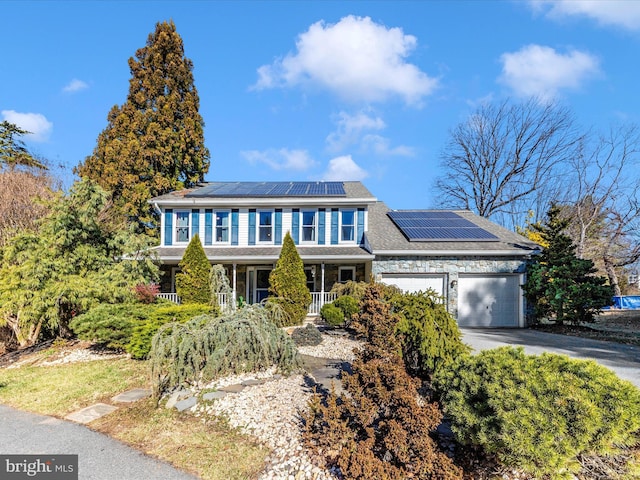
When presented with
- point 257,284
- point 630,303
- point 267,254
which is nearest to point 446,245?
point 267,254

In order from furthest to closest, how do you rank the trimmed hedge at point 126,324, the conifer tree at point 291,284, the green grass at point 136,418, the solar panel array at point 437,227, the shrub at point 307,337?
the solar panel array at point 437,227
the conifer tree at point 291,284
the shrub at point 307,337
the trimmed hedge at point 126,324
the green grass at point 136,418

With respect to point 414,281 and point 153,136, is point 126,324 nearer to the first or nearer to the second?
point 414,281

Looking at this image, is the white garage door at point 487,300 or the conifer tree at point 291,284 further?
the white garage door at point 487,300

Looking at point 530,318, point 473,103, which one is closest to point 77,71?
point 530,318

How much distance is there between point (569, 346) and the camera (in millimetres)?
9523

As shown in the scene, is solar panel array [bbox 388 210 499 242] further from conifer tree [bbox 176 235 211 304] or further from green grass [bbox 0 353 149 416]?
green grass [bbox 0 353 149 416]

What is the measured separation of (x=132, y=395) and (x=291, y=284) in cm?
724

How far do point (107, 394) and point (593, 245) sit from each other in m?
26.0

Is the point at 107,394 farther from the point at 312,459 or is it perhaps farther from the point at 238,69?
the point at 238,69

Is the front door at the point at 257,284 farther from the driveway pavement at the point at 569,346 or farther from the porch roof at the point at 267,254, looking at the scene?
the driveway pavement at the point at 569,346

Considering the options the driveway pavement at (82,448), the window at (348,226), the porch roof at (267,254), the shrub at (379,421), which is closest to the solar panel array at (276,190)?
the window at (348,226)

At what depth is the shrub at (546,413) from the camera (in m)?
2.86

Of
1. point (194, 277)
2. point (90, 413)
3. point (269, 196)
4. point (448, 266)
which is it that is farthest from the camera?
point (269, 196)

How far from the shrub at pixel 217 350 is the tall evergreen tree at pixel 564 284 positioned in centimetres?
1068
